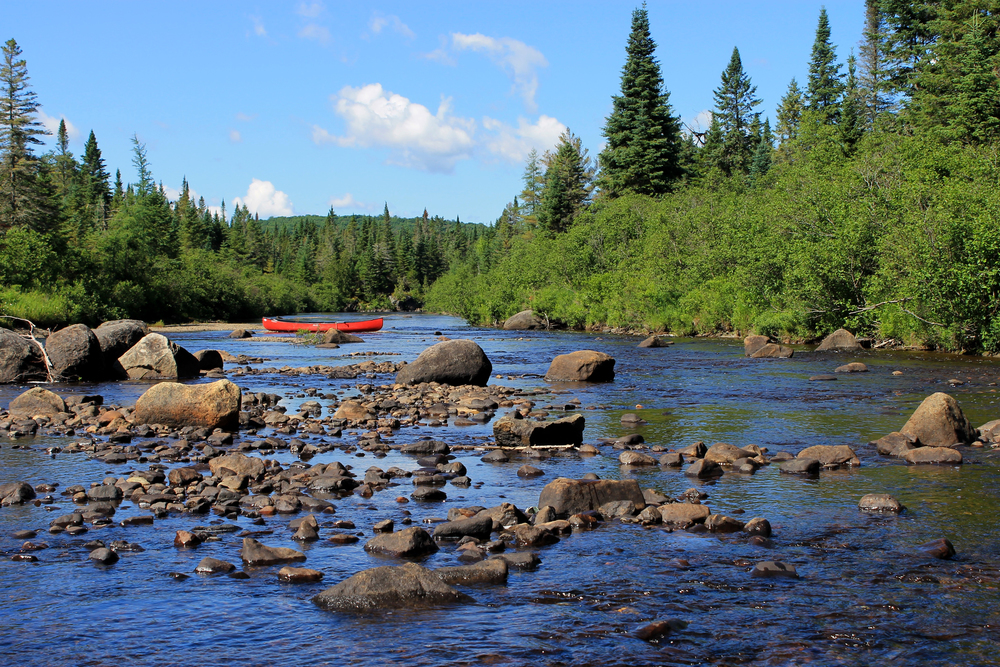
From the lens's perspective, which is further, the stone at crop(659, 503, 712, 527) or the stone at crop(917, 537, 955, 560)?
the stone at crop(659, 503, 712, 527)

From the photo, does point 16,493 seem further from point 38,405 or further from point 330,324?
point 330,324

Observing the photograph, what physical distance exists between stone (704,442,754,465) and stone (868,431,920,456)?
2.53 metres

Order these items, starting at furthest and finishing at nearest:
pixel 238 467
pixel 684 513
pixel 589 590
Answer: pixel 238 467, pixel 684 513, pixel 589 590

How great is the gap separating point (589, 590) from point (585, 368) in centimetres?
1888

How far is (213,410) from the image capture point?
16734 mm

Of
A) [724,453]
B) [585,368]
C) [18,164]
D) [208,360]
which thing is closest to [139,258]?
[18,164]

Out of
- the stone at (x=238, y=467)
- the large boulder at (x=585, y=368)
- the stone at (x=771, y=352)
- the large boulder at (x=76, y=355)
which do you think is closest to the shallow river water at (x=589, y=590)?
the stone at (x=238, y=467)

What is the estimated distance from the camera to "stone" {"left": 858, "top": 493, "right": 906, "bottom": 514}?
32.9 feet

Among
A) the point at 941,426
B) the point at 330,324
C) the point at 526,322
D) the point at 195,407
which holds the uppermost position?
the point at 330,324

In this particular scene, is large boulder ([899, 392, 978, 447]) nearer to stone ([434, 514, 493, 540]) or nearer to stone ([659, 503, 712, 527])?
stone ([659, 503, 712, 527])

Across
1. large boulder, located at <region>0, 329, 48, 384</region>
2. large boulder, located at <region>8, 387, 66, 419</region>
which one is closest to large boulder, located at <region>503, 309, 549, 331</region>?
large boulder, located at <region>0, 329, 48, 384</region>

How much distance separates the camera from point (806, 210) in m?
37.8

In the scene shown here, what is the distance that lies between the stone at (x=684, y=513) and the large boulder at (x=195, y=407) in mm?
10764

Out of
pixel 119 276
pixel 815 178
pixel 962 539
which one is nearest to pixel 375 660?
pixel 962 539
